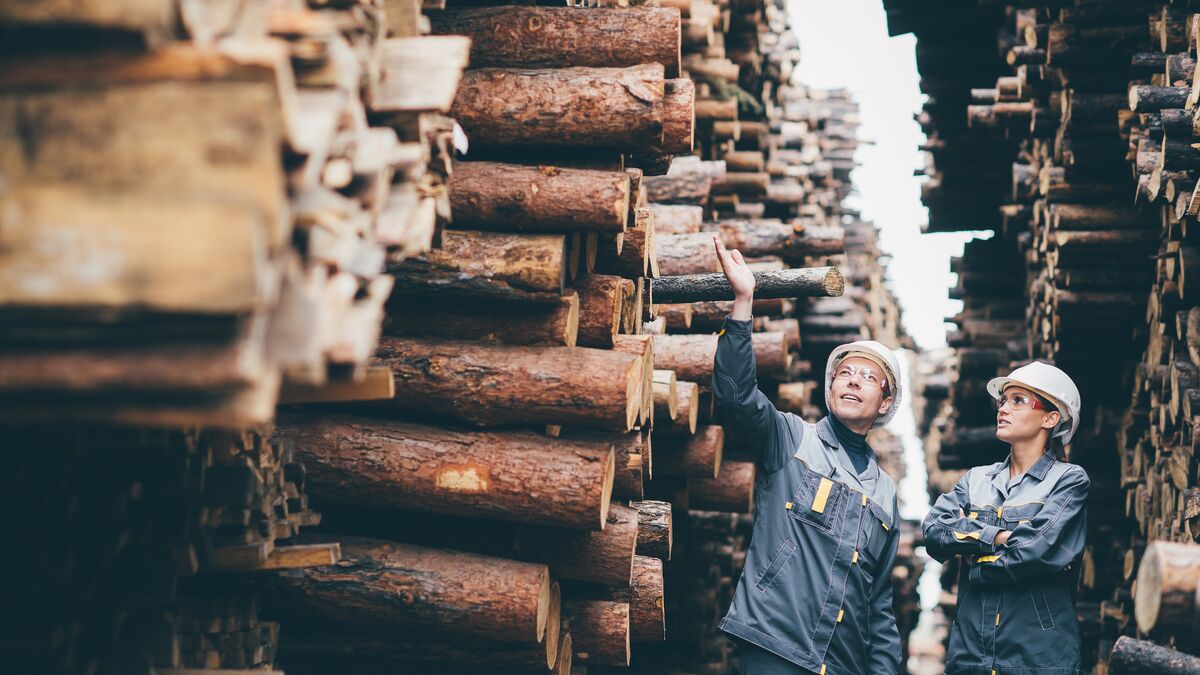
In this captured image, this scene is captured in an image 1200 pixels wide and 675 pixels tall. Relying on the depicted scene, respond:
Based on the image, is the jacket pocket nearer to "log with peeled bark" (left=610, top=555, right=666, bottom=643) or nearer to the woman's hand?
"log with peeled bark" (left=610, top=555, right=666, bottom=643)

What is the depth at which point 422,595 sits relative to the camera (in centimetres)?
546

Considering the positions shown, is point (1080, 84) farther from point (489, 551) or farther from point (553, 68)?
point (489, 551)

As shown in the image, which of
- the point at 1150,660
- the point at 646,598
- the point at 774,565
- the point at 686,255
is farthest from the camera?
the point at 686,255

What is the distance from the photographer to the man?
6215 mm

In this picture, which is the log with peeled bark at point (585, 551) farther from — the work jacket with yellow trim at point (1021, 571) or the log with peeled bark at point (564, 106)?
the log with peeled bark at point (564, 106)

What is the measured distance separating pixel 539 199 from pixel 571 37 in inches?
33.7

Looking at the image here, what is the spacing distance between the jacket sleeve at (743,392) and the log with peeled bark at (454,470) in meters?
1.08

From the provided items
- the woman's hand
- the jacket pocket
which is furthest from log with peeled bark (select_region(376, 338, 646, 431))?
the jacket pocket

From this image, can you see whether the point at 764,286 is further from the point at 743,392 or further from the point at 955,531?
the point at 955,531

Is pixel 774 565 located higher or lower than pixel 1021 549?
lower

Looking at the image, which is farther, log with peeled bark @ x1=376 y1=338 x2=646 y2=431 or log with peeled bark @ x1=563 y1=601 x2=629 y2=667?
log with peeled bark @ x1=563 y1=601 x2=629 y2=667

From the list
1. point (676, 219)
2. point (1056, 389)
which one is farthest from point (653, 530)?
point (676, 219)

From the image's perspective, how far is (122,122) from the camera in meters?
2.46

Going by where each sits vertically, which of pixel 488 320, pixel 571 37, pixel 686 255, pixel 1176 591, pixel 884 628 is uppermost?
pixel 571 37
